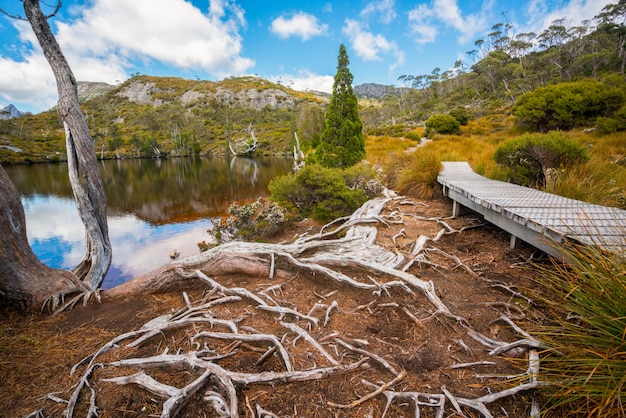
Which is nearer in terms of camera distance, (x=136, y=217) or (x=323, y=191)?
(x=323, y=191)

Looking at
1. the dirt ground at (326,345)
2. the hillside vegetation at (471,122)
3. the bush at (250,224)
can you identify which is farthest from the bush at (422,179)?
the dirt ground at (326,345)

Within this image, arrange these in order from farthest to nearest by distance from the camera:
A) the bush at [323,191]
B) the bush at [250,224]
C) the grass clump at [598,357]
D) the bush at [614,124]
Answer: the bush at [614,124] → the bush at [323,191] → the bush at [250,224] → the grass clump at [598,357]

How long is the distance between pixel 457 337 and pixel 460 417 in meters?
1.03

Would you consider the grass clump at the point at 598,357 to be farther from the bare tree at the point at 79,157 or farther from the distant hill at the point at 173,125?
the distant hill at the point at 173,125

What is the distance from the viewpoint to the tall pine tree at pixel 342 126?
14078mm

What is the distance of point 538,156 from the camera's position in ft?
26.7

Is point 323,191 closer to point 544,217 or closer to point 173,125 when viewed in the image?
point 544,217

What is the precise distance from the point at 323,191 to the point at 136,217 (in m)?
11.4

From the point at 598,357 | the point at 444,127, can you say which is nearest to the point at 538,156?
the point at 598,357

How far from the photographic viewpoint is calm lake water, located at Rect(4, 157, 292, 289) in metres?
10.1

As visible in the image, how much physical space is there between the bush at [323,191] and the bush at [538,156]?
422 cm

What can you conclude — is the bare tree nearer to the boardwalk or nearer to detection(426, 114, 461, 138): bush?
the boardwalk

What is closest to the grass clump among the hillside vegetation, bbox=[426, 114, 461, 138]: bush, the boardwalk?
the boardwalk

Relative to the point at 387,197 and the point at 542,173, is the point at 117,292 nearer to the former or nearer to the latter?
the point at 387,197
